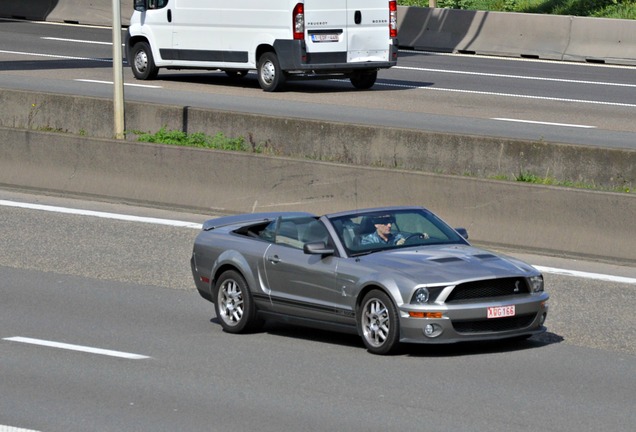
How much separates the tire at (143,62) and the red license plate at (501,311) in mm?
19330

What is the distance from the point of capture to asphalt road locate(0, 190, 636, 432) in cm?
878

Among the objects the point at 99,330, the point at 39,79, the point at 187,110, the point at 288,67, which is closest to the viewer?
the point at 99,330

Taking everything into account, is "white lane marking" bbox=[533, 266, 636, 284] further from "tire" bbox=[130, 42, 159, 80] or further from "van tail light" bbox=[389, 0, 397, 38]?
"tire" bbox=[130, 42, 159, 80]

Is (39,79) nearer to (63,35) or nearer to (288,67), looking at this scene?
(288,67)

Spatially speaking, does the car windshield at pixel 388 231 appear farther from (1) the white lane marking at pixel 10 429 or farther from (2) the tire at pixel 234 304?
(1) the white lane marking at pixel 10 429

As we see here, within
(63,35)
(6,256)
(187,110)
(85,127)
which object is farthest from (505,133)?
(63,35)

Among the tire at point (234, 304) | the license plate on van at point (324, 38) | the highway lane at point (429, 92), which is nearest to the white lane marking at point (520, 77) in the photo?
the highway lane at point (429, 92)

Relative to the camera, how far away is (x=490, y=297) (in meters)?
10.6

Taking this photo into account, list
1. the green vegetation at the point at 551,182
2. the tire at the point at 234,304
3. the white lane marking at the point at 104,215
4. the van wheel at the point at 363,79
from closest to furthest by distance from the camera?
1. the tire at the point at 234,304
2. the green vegetation at the point at 551,182
3. the white lane marking at the point at 104,215
4. the van wheel at the point at 363,79

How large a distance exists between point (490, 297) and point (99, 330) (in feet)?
11.2

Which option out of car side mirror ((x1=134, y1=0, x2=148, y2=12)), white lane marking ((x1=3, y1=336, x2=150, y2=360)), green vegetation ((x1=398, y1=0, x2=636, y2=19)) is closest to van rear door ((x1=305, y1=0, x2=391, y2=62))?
car side mirror ((x1=134, y1=0, x2=148, y2=12))

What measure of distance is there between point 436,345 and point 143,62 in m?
18.8

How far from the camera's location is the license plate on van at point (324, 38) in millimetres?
26281

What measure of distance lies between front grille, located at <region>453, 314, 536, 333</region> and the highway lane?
1095 cm
